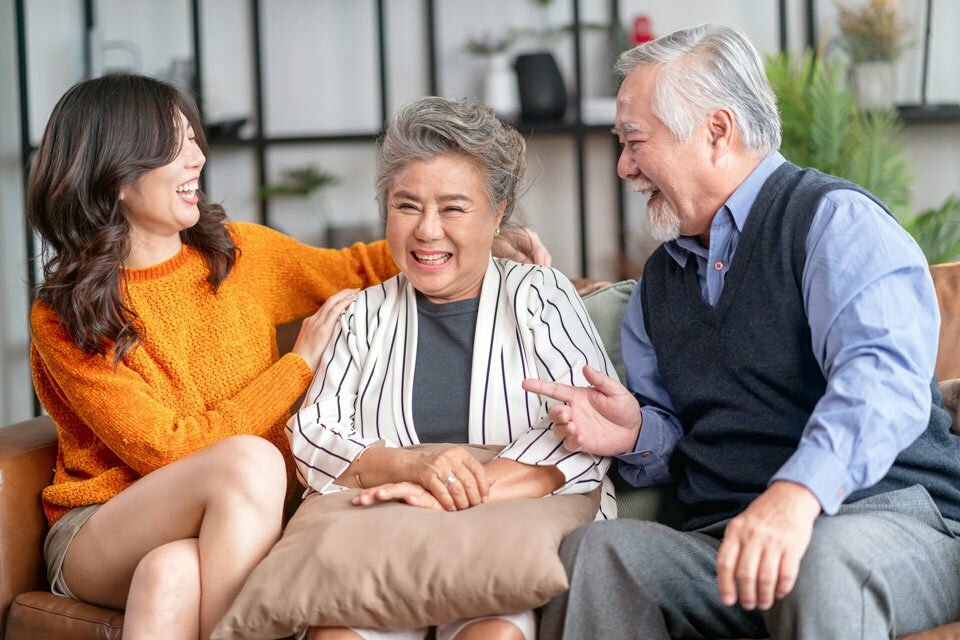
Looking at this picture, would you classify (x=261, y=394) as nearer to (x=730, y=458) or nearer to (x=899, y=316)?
(x=730, y=458)

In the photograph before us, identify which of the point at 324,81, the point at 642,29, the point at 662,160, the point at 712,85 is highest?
the point at 642,29

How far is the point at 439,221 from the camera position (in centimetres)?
197

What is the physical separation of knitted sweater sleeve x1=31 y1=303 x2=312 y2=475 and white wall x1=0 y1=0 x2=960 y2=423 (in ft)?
8.14

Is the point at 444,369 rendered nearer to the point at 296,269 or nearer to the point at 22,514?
the point at 296,269

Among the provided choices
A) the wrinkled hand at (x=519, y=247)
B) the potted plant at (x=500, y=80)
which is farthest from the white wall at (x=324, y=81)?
the wrinkled hand at (x=519, y=247)

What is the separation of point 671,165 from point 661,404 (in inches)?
17.1

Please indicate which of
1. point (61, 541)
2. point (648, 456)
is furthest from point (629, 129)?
point (61, 541)

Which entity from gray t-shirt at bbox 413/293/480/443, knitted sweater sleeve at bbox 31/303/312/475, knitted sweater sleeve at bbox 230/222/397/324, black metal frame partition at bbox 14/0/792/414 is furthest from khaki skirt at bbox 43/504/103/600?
black metal frame partition at bbox 14/0/792/414

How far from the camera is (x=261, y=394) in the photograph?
204 centimetres

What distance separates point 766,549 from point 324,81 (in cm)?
379

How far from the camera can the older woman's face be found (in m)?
1.96

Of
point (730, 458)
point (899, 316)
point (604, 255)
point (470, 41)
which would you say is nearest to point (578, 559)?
point (730, 458)

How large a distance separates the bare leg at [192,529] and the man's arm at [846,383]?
2.67 feet

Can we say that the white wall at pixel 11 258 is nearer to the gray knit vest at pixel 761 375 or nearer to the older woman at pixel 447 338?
the older woman at pixel 447 338
